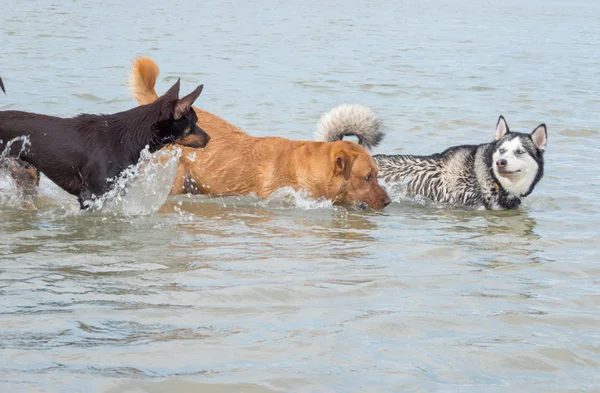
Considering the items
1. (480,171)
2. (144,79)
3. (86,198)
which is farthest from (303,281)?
(480,171)

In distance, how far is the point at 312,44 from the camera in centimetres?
2347

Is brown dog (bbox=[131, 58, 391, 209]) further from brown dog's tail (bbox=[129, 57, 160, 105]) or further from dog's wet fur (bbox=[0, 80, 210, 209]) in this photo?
dog's wet fur (bbox=[0, 80, 210, 209])

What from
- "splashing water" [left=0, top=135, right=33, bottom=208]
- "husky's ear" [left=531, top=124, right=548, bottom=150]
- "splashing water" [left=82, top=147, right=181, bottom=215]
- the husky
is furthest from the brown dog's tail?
"husky's ear" [left=531, top=124, right=548, bottom=150]

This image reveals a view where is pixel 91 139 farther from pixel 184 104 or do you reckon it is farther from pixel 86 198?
pixel 184 104

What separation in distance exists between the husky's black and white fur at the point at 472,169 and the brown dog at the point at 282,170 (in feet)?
2.05

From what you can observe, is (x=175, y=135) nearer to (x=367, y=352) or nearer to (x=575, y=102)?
(x=367, y=352)

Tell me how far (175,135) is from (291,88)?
9.05 metres

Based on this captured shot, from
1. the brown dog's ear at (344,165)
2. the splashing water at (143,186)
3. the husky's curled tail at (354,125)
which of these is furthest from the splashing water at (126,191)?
the husky's curled tail at (354,125)

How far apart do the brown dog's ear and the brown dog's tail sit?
5.63 ft

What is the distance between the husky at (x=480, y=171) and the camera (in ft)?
28.2

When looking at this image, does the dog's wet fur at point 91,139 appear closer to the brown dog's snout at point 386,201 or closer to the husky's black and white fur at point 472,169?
the brown dog's snout at point 386,201

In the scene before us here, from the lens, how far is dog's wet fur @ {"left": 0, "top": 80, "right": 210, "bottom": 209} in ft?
22.8

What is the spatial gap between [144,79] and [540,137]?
145 inches

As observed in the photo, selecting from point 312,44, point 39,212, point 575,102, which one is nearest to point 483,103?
point 575,102
